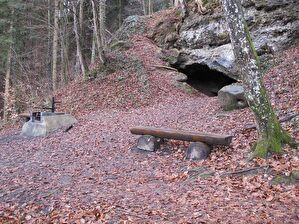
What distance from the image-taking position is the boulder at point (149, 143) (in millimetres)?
8641

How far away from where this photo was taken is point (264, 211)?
484 centimetres

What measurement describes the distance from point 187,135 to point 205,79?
12096 mm

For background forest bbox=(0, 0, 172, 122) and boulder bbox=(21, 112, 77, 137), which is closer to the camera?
boulder bbox=(21, 112, 77, 137)

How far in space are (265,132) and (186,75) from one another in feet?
42.2

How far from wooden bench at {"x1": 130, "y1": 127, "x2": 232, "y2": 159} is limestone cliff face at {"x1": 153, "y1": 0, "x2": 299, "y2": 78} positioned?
905 centimetres

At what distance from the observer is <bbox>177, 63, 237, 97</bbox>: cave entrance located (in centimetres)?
1847

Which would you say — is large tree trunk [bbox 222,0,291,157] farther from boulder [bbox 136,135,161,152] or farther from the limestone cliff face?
the limestone cliff face

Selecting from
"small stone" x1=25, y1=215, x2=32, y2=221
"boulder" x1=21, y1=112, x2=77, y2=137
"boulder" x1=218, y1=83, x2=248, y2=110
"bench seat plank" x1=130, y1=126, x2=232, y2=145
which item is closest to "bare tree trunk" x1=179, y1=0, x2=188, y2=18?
"boulder" x1=218, y1=83, x2=248, y2=110

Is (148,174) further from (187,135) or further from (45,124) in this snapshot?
(45,124)

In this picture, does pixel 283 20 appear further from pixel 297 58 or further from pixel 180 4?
pixel 180 4

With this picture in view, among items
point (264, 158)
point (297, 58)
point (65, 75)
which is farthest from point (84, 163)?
point (65, 75)

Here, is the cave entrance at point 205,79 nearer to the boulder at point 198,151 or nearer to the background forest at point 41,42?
the background forest at point 41,42

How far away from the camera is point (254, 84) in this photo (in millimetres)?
6703

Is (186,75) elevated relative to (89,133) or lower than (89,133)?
elevated
